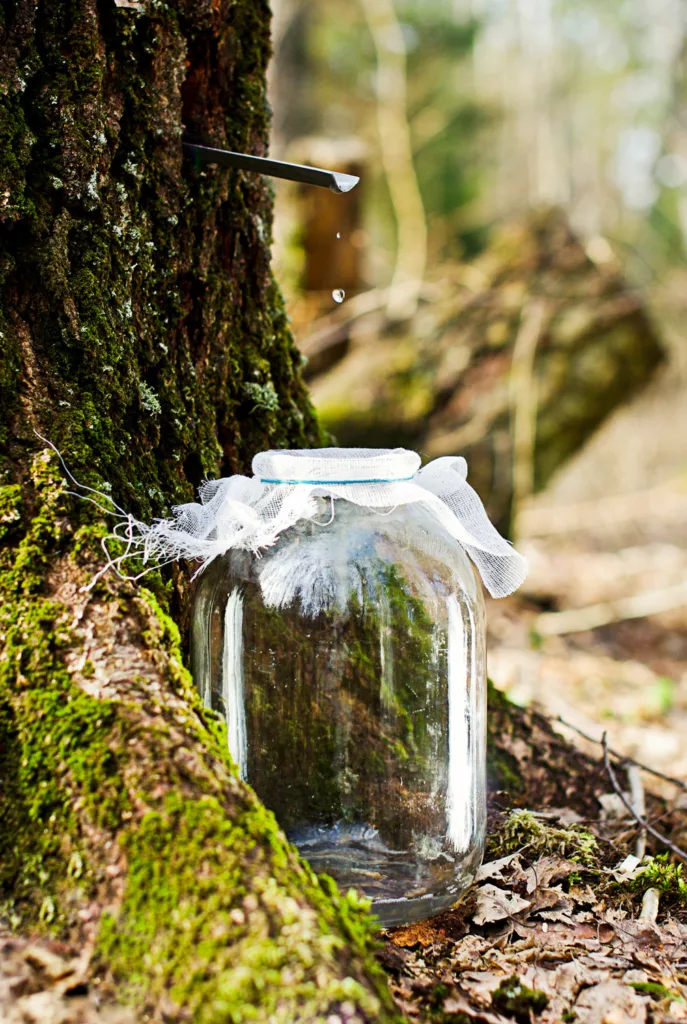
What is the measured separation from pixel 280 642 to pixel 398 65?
12077mm

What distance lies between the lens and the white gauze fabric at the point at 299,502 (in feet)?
6.16

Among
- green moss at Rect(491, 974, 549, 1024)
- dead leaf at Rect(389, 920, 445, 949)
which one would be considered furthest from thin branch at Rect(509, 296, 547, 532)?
green moss at Rect(491, 974, 549, 1024)

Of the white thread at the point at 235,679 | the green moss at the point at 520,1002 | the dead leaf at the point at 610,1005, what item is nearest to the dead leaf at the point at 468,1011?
the green moss at the point at 520,1002

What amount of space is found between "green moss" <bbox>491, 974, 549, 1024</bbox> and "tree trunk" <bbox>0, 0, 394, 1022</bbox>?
0.30 meters

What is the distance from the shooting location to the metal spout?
1966mm

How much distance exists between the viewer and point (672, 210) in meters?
21.5

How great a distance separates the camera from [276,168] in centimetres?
212

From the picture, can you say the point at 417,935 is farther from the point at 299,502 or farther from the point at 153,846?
the point at 299,502

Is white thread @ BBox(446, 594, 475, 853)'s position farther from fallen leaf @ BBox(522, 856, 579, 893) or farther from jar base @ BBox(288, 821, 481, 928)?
fallen leaf @ BBox(522, 856, 579, 893)

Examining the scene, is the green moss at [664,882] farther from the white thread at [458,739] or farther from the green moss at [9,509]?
the green moss at [9,509]

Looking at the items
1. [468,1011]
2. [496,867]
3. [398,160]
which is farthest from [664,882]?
[398,160]

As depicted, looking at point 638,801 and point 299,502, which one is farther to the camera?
point 638,801

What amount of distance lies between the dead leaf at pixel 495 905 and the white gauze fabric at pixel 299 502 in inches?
28.1

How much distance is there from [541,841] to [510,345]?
15.7ft
